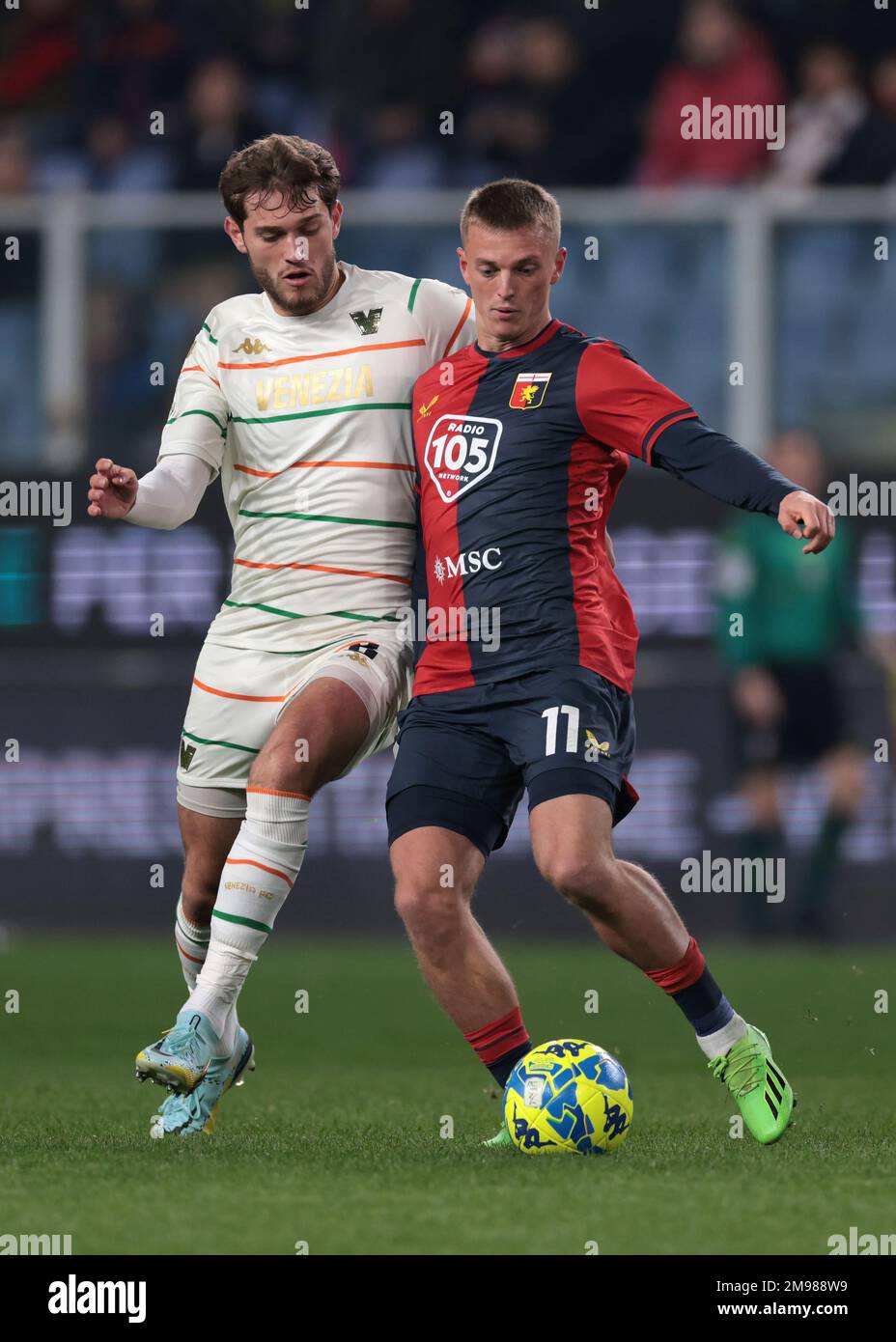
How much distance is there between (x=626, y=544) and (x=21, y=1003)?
354 cm

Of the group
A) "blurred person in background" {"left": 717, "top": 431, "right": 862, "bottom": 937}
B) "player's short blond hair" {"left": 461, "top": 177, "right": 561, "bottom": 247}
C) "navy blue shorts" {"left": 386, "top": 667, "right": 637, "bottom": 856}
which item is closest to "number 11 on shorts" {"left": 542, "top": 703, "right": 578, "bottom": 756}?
"navy blue shorts" {"left": 386, "top": 667, "right": 637, "bottom": 856}

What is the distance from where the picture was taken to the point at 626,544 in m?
10.3

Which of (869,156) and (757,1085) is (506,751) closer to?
(757,1085)

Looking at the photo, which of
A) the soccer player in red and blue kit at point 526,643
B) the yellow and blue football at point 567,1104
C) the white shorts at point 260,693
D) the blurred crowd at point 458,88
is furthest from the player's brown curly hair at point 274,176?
the blurred crowd at point 458,88

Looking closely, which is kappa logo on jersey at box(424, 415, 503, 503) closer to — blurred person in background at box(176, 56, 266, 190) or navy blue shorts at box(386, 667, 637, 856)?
navy blue shorts at box(386, 667, 637, 856)

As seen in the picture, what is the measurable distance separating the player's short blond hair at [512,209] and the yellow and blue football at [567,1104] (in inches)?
75.3

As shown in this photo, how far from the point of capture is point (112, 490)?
5.11 m

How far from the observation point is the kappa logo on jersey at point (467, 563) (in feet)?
16.9

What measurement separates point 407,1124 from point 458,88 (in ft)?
30.1

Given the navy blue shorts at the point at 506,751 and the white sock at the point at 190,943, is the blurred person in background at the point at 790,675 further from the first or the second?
the navy blue shorts at the point at 506,751
